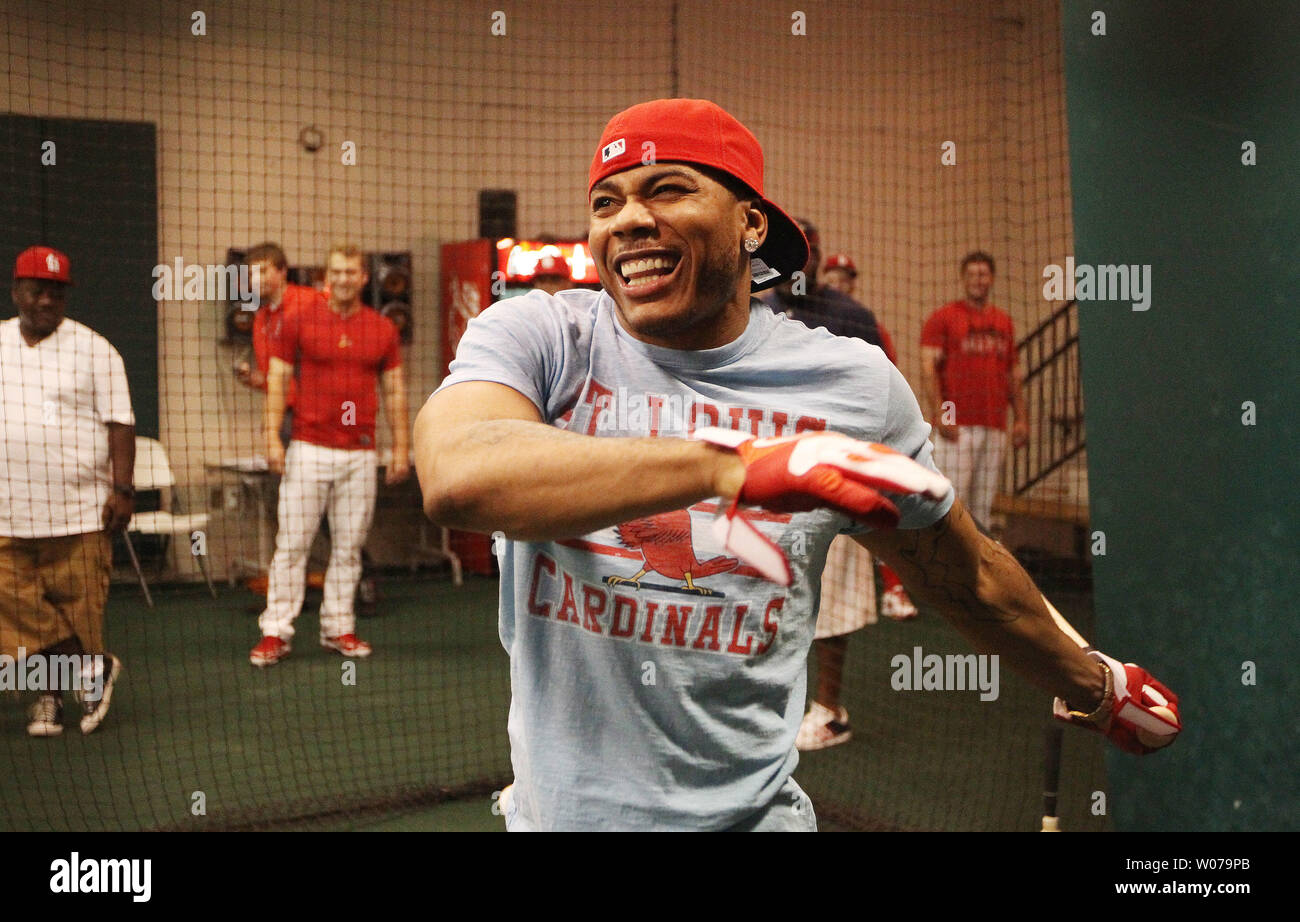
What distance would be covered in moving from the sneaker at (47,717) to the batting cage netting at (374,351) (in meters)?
0.02

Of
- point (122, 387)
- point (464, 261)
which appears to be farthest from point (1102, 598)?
point (464, 261)

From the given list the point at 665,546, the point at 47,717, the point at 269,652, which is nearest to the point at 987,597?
the point at 665,546

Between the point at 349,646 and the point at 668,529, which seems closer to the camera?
the point at 668,529

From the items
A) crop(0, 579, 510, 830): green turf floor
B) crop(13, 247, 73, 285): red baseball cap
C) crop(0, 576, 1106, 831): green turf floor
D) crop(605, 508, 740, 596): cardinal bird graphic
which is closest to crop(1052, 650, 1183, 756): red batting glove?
crop(605, 508, 740, 596): cardinal bird graphic

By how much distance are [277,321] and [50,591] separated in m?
1.87

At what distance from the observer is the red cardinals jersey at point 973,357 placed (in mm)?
7070

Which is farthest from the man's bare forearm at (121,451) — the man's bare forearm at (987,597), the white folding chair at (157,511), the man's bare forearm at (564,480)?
the man's bare forearm at (564,480)

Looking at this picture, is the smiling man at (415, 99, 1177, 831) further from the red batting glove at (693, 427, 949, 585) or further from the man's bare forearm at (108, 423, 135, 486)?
the man's bare forearm at (108, 423, 135, 486)

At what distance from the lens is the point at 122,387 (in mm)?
5242

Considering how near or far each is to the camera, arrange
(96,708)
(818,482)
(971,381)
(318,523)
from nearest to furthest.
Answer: (818,482) < (96,708) < (318,523) < (971,381)

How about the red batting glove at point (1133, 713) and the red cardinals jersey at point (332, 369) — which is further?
the red cardinals jersey at point (332, 369)

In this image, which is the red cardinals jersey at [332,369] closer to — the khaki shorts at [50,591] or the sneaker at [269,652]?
the sneaker at [269,652]

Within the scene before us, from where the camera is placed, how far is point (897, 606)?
7.77 m

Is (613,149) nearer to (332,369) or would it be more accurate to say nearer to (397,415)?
(332,369)
